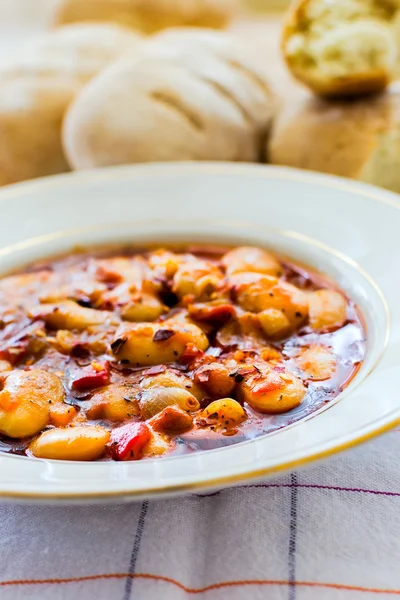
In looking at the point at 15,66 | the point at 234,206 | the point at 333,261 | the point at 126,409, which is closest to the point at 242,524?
the point at 126,409

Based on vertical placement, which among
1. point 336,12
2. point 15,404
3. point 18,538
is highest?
point 336,12

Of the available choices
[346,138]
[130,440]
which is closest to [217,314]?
[130,440]

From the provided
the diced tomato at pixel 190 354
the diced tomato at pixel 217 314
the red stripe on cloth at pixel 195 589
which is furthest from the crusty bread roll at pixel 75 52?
the red stripe on cloth at pixel 195 589

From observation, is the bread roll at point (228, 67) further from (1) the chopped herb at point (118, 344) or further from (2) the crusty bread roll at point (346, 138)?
(1) the chopped herb at point (118, 344)

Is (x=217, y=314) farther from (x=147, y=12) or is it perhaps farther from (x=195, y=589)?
(x=147, y=12)

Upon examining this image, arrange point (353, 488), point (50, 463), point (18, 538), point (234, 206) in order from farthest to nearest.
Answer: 1. point (234, 206)
2. point (353, 488)
3. point (18, 538)
4. point (50, 463)

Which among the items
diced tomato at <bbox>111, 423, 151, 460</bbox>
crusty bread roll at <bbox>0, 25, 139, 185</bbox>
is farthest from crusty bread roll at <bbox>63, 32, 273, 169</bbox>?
diced tomato at <bbox>111, 423, 151, 460</bbox>

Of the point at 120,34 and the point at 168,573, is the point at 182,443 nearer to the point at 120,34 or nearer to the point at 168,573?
the point at 168,573
